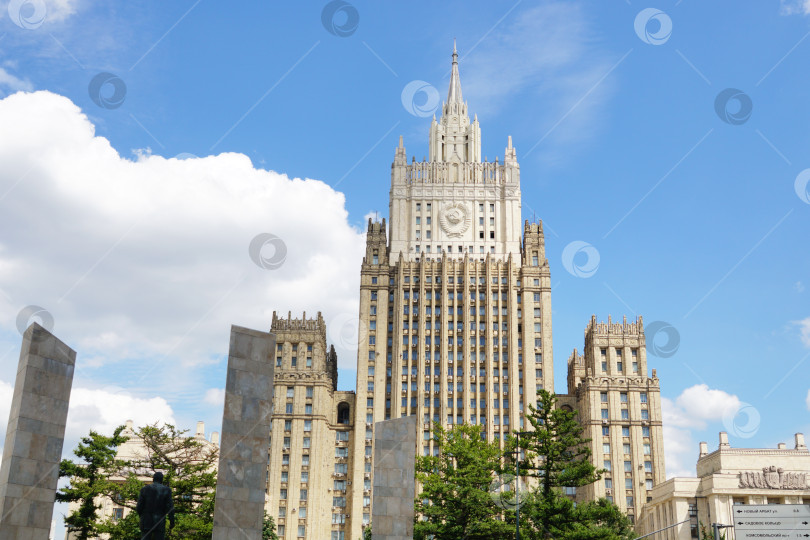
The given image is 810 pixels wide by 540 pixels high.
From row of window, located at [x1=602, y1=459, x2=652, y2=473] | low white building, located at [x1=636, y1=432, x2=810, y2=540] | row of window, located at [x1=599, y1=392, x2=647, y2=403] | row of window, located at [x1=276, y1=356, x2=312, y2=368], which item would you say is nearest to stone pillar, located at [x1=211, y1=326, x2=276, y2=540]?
low white building, located at [x1=636, y1=432, x2=810, y2=540]

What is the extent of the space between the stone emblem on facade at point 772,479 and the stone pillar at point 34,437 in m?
72.6

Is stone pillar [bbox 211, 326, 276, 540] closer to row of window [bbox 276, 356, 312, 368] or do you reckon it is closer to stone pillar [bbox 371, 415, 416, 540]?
stone pillar [bbox 371, 415, 416, 540]

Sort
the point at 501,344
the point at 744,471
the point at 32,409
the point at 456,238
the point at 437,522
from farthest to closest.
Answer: the point at 456,238, the point at 501,344, the point at 744,471, the point at 437,522, the point at 32,409

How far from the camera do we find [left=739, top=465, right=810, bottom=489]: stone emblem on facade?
84.1m

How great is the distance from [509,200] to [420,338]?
2184 centimetres

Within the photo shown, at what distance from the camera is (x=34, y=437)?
28781 millimetres

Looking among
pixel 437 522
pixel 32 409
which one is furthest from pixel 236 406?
pixel 437 522

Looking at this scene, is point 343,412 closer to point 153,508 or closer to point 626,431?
point 626,431

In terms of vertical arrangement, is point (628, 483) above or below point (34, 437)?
above

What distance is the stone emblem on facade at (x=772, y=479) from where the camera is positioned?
276ft

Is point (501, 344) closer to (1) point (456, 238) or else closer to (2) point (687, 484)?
(1) point (456, 238)

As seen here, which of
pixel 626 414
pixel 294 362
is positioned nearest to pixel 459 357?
pixel 294 362

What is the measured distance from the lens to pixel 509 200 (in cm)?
11069

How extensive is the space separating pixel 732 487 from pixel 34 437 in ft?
241
